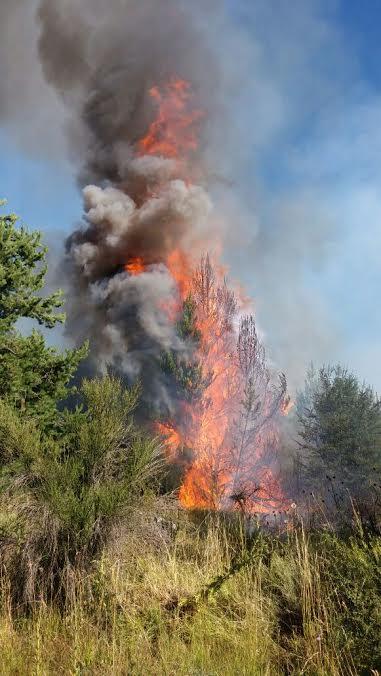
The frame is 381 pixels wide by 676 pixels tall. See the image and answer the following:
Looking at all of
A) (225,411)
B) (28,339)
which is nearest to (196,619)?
(28,339)

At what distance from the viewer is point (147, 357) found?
27.9 meters

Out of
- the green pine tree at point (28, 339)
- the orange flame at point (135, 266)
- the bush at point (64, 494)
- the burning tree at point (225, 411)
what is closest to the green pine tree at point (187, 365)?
the burning tree at point (225, 411)

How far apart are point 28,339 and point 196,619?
1055cm

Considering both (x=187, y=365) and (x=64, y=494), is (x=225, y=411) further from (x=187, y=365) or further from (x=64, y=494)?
(x=64, y=494)

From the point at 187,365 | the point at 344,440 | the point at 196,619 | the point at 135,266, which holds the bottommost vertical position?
the point at 196,619

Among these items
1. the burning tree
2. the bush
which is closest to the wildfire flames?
the burning tree

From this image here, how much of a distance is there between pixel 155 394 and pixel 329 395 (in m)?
11.6

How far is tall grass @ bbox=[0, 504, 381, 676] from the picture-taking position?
3.02 metres

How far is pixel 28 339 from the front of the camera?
509 inches

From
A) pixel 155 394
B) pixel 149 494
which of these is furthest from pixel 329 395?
pixel 149 494

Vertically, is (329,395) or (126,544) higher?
(329,395)

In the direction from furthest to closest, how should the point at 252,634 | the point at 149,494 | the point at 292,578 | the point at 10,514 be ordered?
the point at 149,494 < the point at 10,514 < the point at 292,578 < the point at 252,634

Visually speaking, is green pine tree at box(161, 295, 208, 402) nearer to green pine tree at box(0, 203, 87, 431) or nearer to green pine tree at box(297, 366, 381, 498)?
green pine tree at box(297, 366, 381, 498)

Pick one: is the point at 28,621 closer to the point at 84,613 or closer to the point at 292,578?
the point at 84,613
